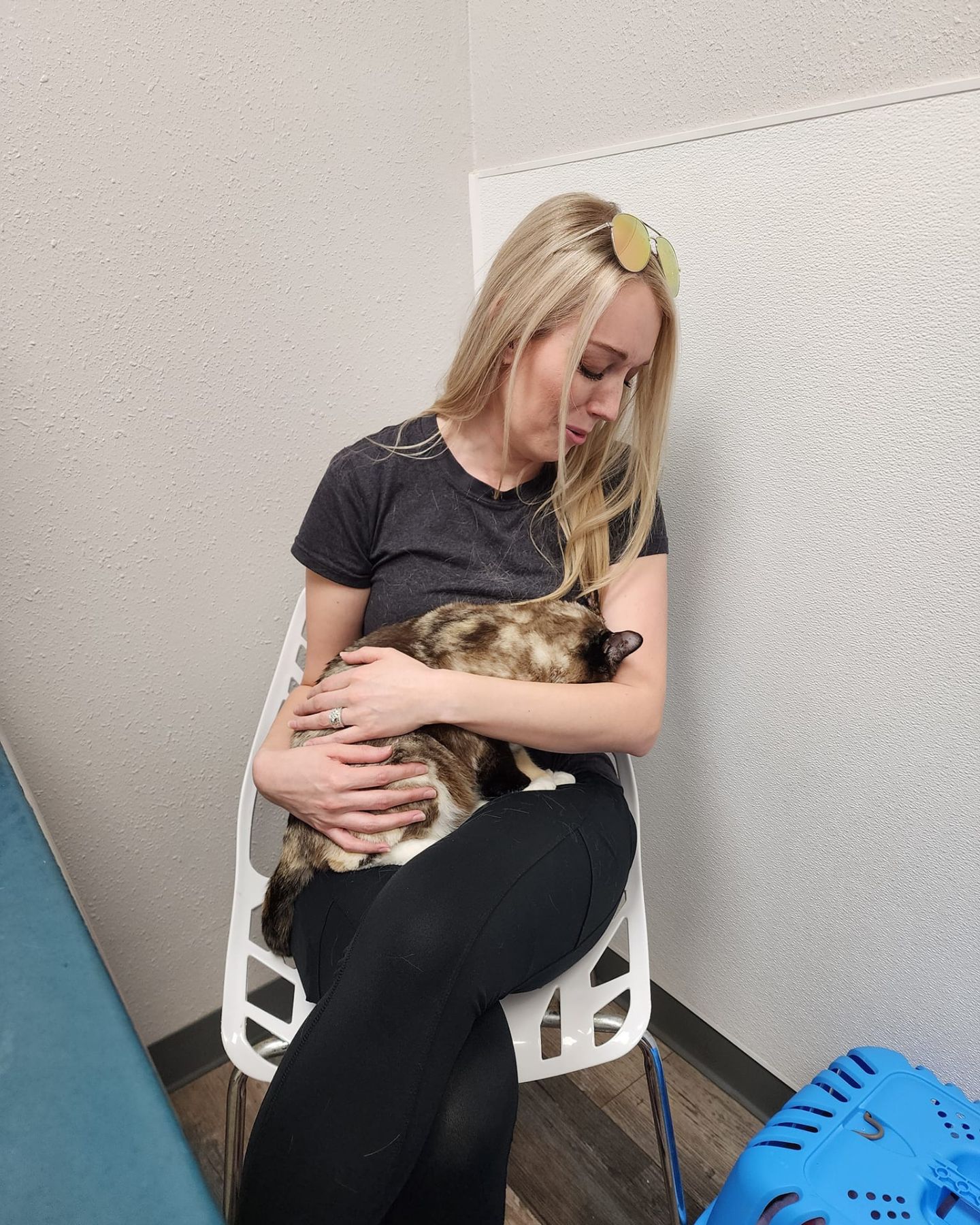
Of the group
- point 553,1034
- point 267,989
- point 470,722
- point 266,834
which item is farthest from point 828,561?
point 267,989

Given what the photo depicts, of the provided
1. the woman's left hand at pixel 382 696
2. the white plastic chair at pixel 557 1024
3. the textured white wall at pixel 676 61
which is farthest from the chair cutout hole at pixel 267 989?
the textured white wall at pixel 676 61

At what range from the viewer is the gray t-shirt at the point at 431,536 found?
42.3 inches

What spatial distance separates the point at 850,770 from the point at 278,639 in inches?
37.2

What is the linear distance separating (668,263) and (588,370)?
17 centimetres

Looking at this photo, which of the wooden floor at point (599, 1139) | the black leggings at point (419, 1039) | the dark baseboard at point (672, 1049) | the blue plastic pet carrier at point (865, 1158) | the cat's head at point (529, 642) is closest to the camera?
the black leggings at point (419, 1039)

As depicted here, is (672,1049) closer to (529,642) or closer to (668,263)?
(529,642)

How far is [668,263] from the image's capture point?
0.97 meters

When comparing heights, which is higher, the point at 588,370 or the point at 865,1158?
the point at 588,370

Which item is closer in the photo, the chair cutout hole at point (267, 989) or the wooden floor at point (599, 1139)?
the wooden floor at point (599, 1139)

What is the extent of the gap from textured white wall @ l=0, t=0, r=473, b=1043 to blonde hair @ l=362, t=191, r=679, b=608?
30 centimetres

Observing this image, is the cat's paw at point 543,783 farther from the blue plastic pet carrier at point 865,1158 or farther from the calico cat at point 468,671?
the blue plastic pet carrier at point 865,1158

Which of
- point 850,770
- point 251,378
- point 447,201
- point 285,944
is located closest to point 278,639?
point 251,378

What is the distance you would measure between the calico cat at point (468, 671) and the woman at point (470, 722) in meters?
0.03

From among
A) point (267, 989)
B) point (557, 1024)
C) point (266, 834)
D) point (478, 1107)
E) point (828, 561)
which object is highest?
point (828, 561)
